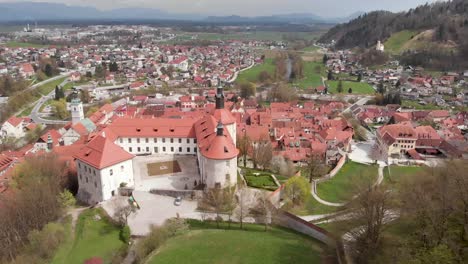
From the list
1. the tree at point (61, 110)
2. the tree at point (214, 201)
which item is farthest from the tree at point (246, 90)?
the tree at point (214, 201)

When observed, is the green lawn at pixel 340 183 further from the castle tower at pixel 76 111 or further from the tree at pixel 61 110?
the tree at pixel 61 110

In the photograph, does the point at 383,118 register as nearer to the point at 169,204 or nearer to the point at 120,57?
the point at 169,204

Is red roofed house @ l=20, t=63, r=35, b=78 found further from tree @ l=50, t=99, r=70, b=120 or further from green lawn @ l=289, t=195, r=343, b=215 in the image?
green lawn @ l=289, t=195, r=343, b=215

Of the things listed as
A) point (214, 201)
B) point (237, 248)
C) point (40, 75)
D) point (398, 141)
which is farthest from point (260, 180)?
point (40, 75)

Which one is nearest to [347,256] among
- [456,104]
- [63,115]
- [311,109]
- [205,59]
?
[311,109]

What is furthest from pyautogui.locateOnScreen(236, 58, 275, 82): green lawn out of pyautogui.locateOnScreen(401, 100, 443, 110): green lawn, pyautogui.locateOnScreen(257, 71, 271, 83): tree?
pyautogui.locateOnScreen(401, 100, 443, 110): green lawn
